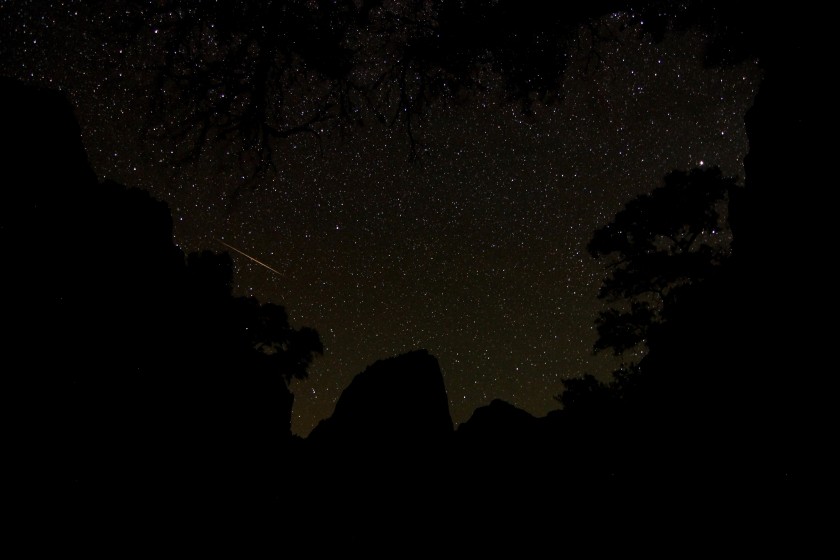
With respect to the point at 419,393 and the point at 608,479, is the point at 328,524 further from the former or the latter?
the point at 419,393

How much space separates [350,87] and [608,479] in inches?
261

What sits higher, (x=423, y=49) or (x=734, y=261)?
(x=423, y=49)

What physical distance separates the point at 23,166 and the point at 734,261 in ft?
35.1

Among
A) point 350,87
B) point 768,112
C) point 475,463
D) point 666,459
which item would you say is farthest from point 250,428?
point 768,112

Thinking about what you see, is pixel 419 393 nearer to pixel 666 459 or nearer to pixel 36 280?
pixel 666 459

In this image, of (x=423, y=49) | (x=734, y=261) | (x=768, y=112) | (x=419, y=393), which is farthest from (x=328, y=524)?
(x=768, y=112)

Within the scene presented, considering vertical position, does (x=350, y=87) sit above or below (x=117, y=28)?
above

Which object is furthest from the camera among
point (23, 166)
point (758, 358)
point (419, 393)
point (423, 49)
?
point (419, 393)

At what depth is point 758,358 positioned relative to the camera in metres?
5.18

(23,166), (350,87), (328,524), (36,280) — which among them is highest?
(350,87)

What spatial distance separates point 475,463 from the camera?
39.6ft

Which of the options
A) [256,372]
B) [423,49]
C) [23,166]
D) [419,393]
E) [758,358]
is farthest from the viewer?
[419,393]

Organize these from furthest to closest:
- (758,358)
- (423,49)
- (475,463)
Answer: (475,463) < (423,49) < (758,358)

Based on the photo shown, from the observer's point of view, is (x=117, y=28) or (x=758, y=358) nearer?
(x=117, y=28)
